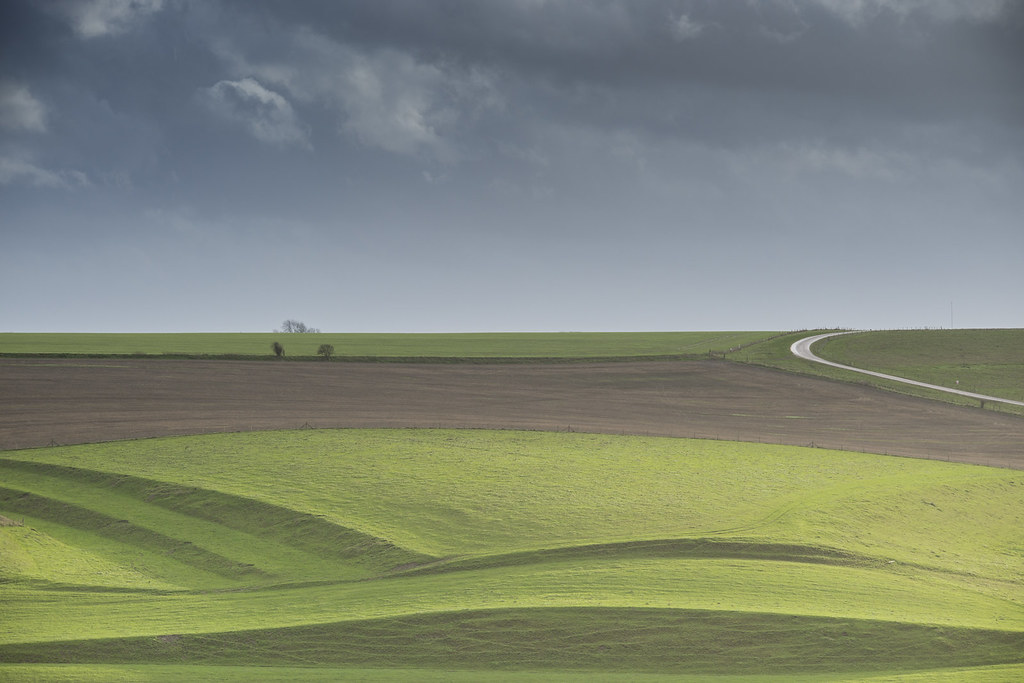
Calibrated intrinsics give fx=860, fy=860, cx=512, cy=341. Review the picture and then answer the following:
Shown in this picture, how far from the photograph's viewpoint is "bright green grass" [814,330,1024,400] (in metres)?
63.2

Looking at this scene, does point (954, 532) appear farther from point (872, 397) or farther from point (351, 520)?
point (872, 397)

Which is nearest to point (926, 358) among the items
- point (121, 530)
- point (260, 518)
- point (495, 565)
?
point (495, 565)

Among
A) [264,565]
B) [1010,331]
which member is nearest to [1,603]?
[264,565]

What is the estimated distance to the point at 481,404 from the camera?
46.1m

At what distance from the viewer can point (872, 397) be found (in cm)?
5344

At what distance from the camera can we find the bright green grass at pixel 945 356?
63250mm

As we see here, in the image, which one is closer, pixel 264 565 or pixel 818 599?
pixel 818 599

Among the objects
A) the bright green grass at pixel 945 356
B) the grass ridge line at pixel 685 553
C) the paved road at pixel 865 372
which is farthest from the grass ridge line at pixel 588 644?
the bright green grass at pixel 945 356

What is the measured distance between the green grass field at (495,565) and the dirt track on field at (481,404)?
6092mm

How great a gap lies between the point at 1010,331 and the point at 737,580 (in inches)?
3506

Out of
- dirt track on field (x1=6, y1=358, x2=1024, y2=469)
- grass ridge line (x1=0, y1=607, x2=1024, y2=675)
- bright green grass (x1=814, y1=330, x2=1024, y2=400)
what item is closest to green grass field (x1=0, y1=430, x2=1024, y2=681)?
grass ridge line (x1=0, y1=607, x2=1024, y2=675)

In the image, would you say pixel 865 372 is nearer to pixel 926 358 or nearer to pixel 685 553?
pixel 926 358

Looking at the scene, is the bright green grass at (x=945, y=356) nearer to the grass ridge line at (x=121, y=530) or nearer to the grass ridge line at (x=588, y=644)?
the grass ridge line at (x=588, y=644)

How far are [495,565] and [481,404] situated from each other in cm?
2703
